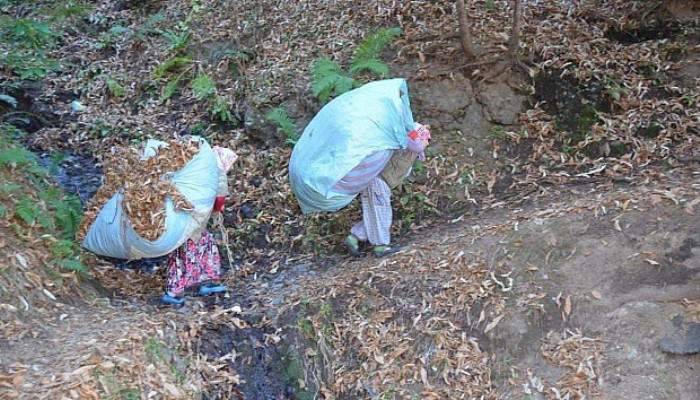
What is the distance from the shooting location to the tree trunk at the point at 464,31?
685cm

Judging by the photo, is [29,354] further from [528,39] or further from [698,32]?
[698,32]

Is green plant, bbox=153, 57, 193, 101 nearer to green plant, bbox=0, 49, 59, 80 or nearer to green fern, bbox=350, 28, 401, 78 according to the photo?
green plant, bbox=0, 49, 59, 80

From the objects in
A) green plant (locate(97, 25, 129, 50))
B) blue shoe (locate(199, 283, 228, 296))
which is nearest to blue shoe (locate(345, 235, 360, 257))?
blue shoe (locate(199, 283, 228, 296))

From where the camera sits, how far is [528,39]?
7320mm

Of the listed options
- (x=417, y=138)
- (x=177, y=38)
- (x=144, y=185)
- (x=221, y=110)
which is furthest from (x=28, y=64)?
(x=417, y=138)

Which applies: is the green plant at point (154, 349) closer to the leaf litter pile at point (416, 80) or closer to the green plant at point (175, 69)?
the leaf litter pile at point (416, 80)

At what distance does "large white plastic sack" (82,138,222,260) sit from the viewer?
512 centimetres

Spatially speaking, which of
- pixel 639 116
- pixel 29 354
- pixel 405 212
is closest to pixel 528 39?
pixel 639 116

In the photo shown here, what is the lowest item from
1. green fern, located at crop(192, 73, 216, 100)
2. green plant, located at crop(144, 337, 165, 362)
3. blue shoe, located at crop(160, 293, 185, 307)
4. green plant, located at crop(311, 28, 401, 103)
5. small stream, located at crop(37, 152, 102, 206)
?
blue shoe, located at crop(160, 293, 185, 307)

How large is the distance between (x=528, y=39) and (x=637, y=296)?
3.24 metres

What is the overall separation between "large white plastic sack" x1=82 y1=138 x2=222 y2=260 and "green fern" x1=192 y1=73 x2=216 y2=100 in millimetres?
3084

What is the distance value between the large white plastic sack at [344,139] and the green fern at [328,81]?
1383mm

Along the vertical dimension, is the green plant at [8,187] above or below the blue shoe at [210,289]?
above

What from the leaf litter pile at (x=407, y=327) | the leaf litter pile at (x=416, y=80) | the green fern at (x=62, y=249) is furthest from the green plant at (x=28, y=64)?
the leaf litter pile at (x=407, y=327)
